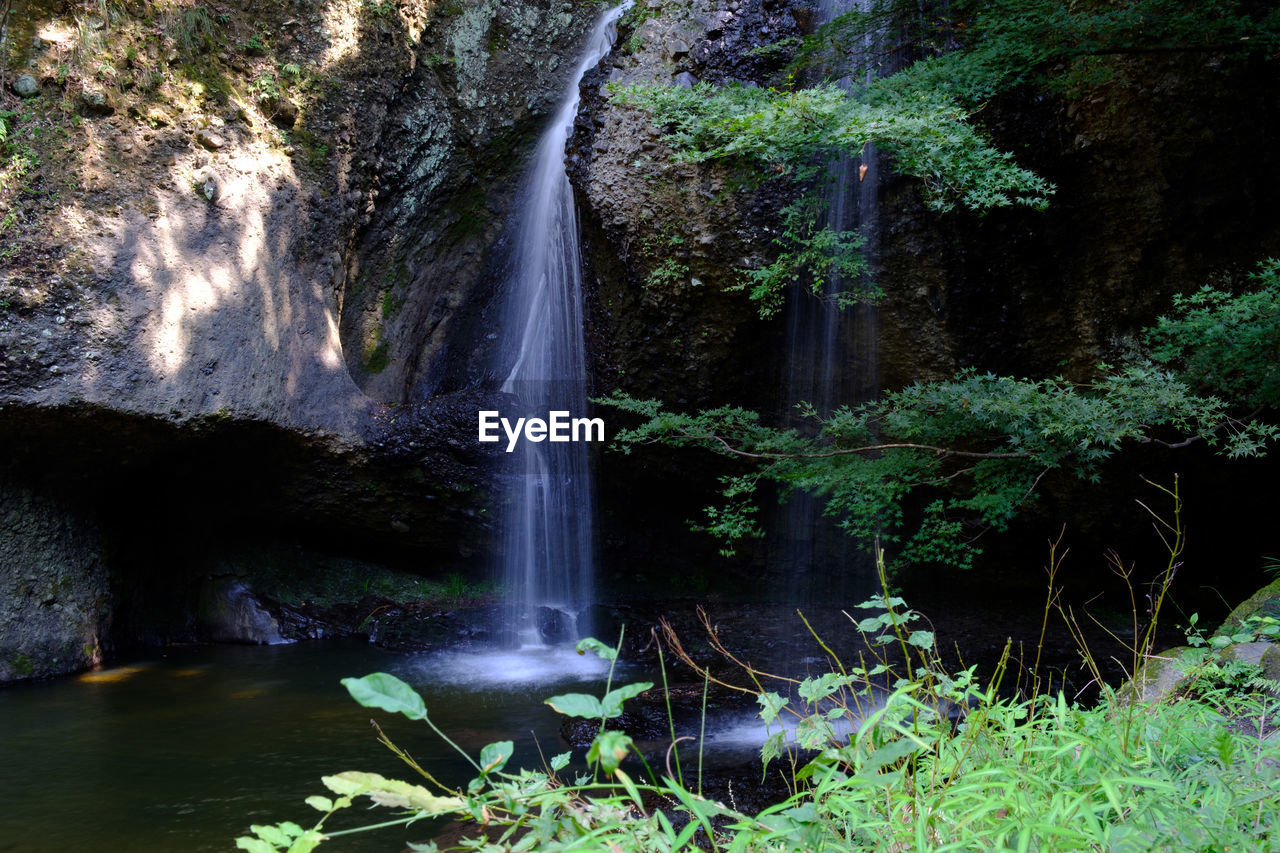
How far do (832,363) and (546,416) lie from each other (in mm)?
2946

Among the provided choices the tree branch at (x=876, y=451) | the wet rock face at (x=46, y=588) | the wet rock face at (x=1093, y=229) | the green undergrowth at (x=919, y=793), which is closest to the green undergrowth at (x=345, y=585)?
the wet rock face at (x=46, y=588)

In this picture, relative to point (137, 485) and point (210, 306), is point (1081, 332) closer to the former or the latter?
point (210, 306)

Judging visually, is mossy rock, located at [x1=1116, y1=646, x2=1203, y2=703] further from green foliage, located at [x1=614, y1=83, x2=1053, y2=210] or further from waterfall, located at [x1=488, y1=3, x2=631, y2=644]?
waterfall, located at [x1=488, y1=3, x2=631, y2=644]

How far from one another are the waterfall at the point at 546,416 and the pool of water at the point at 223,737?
1.03 m

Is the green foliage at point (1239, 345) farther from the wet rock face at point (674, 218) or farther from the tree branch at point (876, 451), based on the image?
the wet rock face at point (674, 218)

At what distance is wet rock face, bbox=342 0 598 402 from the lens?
8.27 m

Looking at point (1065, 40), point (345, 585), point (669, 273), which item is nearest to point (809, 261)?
point (669, 273)

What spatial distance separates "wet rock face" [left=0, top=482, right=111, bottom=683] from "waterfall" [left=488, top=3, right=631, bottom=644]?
365 centimetres

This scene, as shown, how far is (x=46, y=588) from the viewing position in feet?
20.5

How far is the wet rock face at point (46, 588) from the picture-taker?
19.7 feet

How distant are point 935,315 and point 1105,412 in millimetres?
2194

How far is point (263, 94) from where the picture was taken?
6.80m

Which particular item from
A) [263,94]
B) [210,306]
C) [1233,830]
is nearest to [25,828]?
[210,306]

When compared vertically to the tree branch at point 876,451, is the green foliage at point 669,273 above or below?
above
